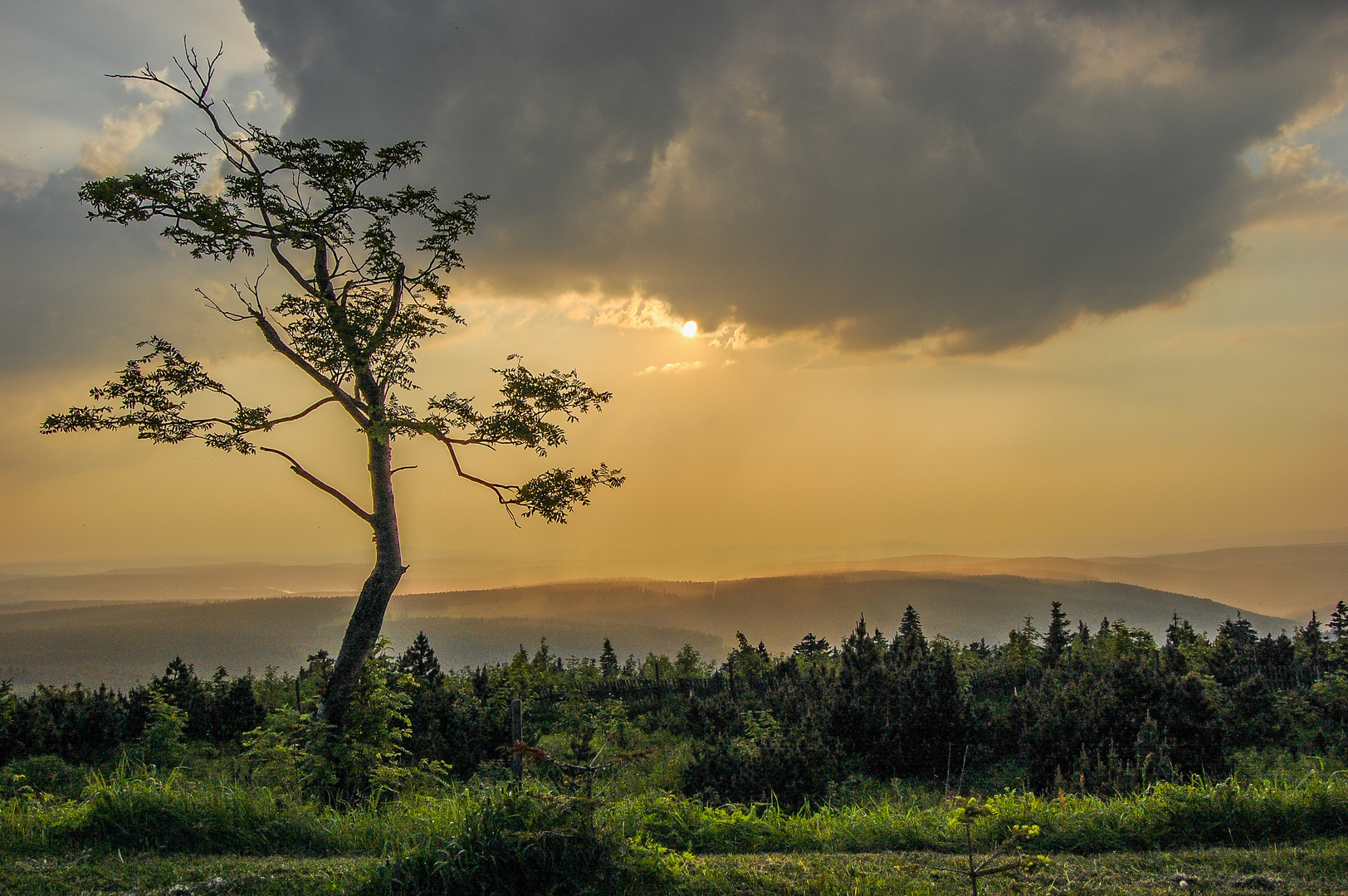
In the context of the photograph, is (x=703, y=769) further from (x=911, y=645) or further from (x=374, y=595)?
(x=911, y=645)

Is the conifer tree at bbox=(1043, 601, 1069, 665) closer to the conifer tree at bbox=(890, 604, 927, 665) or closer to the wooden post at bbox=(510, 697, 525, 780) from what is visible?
the conifer tree at bbox=(890, 604, 927, 665)

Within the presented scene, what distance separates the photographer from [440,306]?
47.3 feet

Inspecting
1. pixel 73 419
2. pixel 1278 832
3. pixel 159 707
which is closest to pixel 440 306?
pixel 73 419

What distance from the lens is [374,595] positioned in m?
12.0

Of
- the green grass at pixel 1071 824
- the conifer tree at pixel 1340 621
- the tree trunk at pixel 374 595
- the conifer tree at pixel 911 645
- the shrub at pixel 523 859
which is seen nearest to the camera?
the shrub at pixel 523 859

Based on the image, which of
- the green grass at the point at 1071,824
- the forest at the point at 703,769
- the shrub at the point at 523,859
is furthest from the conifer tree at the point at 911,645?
the shrub at the point at 523,859

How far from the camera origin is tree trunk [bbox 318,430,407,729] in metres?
11.3

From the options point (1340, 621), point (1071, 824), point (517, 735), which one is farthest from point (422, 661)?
point (1340, 621)

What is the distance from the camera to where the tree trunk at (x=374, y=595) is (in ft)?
37.0

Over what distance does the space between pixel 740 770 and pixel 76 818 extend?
851 centimetres

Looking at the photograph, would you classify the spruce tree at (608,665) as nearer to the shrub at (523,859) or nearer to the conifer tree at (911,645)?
the conifer tree at (911,645)

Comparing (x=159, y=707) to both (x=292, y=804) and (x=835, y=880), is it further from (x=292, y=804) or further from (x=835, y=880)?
(x=835, y=880)

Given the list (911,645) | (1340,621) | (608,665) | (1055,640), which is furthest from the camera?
(608,665)

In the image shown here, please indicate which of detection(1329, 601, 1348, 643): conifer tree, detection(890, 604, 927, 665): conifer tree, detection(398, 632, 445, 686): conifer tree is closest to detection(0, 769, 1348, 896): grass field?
detection(890, 604, 927, 665): conifer tree
